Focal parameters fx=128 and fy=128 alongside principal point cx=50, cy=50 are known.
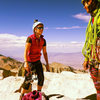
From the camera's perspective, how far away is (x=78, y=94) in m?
4.53

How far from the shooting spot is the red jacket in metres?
3.38

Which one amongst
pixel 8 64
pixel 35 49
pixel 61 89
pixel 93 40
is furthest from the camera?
pixel 8 64

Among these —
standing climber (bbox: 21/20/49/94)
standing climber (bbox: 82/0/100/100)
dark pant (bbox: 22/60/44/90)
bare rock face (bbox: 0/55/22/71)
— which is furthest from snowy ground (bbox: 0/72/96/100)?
bare rock face (bbox: 0/55/22/71)

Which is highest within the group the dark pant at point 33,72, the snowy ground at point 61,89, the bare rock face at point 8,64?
the dark pant at point 33,72

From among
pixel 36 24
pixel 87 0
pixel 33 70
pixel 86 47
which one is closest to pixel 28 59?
pixel 33 70

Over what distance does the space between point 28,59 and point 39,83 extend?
0.79 meters

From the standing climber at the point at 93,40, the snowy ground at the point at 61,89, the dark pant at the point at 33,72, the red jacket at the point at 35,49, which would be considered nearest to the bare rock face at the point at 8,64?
the snowy ground at the point at 61,89

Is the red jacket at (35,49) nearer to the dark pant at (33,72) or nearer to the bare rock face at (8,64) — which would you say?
the dark pant at (33,72)

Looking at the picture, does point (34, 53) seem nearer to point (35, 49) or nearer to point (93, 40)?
point (35, 49)

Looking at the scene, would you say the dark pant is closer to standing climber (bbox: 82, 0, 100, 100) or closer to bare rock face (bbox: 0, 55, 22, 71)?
standing climber (bbox: 82, 0, 100, 100)

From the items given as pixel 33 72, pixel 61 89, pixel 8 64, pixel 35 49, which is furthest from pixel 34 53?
pixel 8 64

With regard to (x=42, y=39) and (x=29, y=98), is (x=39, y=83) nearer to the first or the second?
(x=29, y=98)

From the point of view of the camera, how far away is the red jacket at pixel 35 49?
133 inches

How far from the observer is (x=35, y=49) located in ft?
11.3
